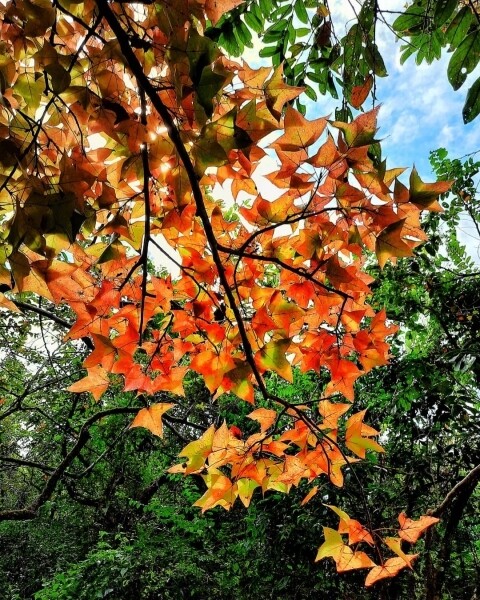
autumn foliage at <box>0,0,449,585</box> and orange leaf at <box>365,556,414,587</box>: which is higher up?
autumn foliage at <box>0,0,449,585</box>

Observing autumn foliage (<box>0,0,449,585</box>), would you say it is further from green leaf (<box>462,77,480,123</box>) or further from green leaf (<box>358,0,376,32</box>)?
green leaf (<box>358,0,376,32</box>)

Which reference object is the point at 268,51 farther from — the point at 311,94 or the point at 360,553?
the point at 360,553

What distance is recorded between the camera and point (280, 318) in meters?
0.94

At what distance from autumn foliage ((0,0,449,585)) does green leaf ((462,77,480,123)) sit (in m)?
0.13

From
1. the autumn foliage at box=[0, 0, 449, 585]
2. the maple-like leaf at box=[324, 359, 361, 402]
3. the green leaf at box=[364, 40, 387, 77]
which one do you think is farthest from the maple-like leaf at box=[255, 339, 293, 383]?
the green leaf at box=[364, 40, 387, 77]

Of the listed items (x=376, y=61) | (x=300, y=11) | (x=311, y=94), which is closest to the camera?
(x=376, y=61)

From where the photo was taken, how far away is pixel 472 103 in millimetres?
744

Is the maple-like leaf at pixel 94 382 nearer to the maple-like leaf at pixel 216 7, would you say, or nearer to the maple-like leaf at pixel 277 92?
the maple-like leaf at pixel 277 92

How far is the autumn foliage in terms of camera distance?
64 centimetres

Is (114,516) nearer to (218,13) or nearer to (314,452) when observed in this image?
(314,452)

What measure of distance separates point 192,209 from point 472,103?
1.87 feet

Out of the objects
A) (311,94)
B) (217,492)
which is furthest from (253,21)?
(217,492)

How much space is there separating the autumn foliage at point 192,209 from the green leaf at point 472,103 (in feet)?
0.44

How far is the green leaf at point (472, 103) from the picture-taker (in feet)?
2.41
